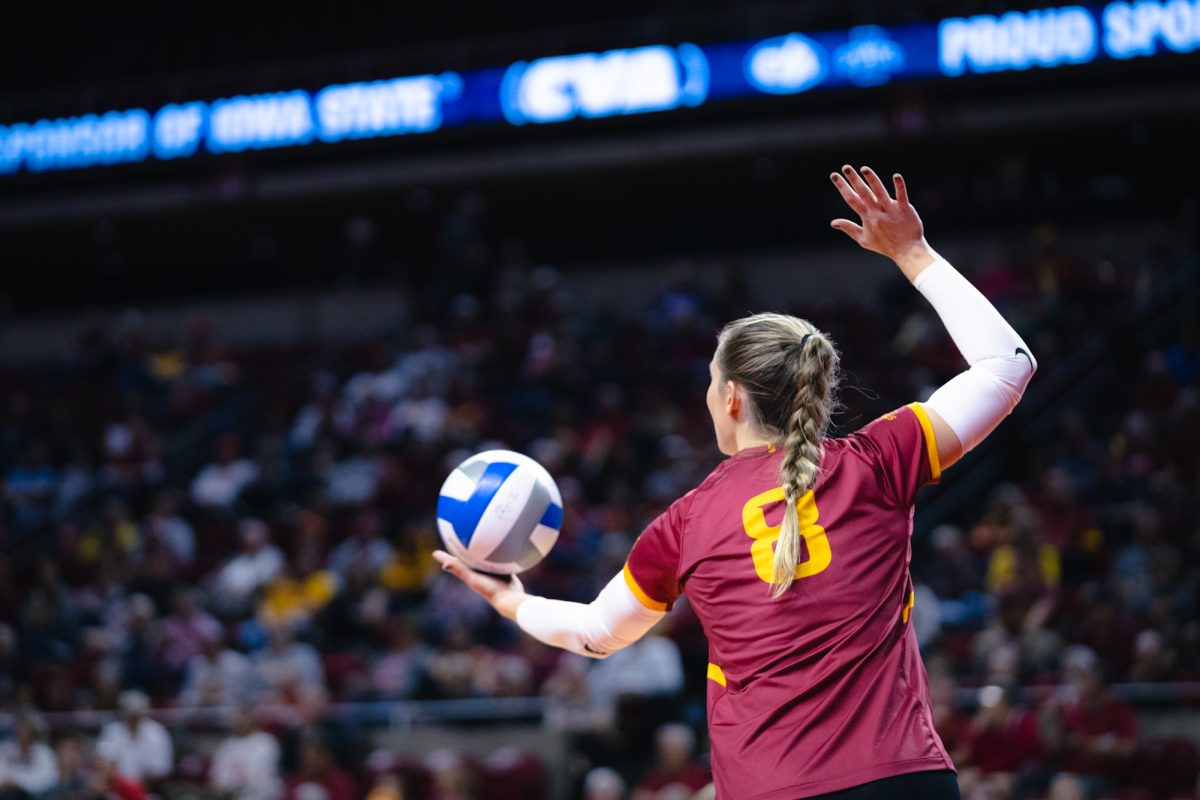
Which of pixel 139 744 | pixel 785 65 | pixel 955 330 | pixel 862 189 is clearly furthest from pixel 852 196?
pixel 785 65

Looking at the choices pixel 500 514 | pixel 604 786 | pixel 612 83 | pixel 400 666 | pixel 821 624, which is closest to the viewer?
pixel 821 624

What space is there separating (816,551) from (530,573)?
29.6 feet

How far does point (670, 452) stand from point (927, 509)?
2247mm

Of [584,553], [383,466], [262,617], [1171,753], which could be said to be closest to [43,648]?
[262,617]

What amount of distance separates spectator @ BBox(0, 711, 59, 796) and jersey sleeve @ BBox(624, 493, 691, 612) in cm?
770

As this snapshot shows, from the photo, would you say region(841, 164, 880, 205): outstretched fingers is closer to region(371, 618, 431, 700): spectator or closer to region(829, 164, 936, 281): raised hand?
region(829, 164, 936, 281): raised hand

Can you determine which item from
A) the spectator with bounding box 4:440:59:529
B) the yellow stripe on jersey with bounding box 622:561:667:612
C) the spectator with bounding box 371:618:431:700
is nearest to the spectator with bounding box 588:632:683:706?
the spectator with bounding box 371:618:431:700

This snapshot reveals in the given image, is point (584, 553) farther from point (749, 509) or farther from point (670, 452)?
point (749, 509)

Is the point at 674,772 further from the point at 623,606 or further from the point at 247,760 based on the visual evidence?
the point at 623,606

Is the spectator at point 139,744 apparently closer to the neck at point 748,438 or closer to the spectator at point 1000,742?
the spectator at point 1000,742

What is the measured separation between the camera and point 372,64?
51.3 feet

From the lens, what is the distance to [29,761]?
952 cm

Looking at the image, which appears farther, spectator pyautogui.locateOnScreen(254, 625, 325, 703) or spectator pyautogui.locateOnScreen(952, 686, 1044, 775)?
spectator pyautogui.locateOnScreen(254, 625, 325, 703)

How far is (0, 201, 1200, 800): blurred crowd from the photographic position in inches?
353
